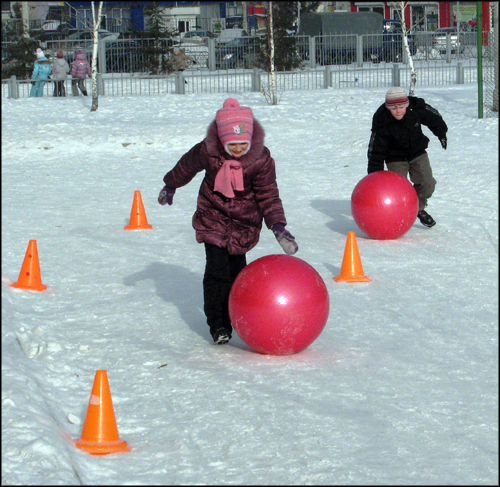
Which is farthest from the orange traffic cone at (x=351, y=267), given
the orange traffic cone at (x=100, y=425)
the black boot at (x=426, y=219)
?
the orange traffic cone at (x=100, y=425)

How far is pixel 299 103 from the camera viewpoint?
21969 mm

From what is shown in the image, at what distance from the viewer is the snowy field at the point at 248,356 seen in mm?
3881

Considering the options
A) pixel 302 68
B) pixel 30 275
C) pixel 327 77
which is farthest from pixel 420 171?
pixel 302 68

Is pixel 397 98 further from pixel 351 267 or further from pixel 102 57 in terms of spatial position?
pixel 102 57

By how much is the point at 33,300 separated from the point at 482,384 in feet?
12.3

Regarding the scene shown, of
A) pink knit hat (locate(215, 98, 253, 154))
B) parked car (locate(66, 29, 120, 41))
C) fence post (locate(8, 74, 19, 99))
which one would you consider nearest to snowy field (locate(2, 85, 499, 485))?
pink knit hat (locate(215, 98, 253, 154))

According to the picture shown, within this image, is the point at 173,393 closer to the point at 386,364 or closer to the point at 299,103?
the point at 386,364

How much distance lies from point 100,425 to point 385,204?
17.4ft

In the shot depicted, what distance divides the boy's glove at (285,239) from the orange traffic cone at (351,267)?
2192mm

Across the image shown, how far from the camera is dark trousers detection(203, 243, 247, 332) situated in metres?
5.68

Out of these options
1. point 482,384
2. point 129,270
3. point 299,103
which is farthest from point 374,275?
point 299,103

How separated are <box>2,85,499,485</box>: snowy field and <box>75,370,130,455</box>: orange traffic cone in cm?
8

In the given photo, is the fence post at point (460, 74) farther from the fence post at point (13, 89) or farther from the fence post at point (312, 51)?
the fence post at point (13, 89)

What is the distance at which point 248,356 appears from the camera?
551cm
